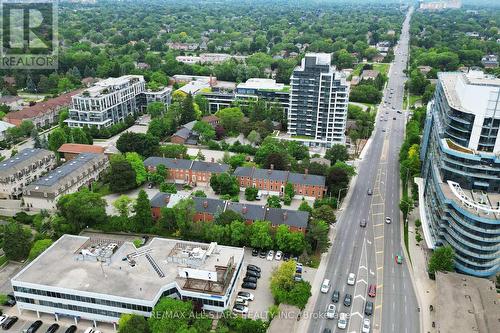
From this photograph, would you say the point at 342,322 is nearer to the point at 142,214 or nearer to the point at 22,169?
the point at 142,214

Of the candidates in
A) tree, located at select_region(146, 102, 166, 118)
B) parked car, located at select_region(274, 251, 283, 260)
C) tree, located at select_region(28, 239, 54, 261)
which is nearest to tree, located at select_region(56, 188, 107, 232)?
tree, located at select_region(28, 239, 54, 261)

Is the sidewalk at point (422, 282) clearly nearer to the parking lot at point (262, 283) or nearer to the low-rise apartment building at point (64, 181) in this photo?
the parking lot at point (262, 283)

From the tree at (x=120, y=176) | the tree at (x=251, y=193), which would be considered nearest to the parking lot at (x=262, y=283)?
the tree at (x=251, y=193)

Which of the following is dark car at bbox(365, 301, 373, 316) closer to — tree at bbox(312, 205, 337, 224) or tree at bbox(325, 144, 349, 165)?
tree at bbox(312, 205, 337, 224)

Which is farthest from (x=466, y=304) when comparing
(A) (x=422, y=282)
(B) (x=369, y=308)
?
(B) (x=369, y=308)

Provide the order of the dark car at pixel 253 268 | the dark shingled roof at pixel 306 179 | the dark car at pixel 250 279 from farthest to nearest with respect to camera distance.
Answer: the dark shingled roof at pixel 306 179 < the dark car at pixel 253 268 < the dark car at pixel 250 279
